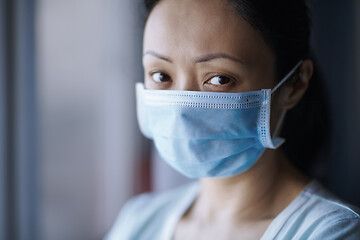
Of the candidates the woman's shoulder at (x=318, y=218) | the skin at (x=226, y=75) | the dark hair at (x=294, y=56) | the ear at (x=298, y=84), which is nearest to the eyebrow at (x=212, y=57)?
the skin at (x=226, y=75)

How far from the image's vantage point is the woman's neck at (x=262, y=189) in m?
1.08

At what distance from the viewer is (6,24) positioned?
1.75 m

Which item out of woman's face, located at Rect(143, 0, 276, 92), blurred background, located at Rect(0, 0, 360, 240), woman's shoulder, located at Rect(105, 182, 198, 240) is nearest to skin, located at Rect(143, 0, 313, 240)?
woman's face, located at Rect(143, 0, 276, 92)

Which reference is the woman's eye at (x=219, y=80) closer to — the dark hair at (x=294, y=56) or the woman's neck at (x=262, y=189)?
the dark hair at (x=294, y=56)

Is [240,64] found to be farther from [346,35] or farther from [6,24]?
[6,24]

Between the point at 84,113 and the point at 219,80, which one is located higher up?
the point at 219,80

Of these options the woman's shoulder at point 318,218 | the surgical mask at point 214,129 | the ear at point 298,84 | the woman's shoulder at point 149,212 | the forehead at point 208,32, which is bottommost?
the woman's shoulder at point 149,212

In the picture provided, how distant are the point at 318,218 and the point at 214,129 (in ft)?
1.24

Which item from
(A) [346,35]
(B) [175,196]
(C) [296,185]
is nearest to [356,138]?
(A) [346,35]

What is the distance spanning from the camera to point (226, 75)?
98 cm

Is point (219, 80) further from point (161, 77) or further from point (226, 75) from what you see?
point (161, 77)

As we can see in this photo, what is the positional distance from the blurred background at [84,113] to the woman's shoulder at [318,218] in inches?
18.7

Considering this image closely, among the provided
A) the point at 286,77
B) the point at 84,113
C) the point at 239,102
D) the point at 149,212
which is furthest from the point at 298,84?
the point at 84,113

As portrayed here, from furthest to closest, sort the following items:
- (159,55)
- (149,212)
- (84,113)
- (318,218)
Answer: (84,113) < (149,212) < (159,55) < (318,218)
